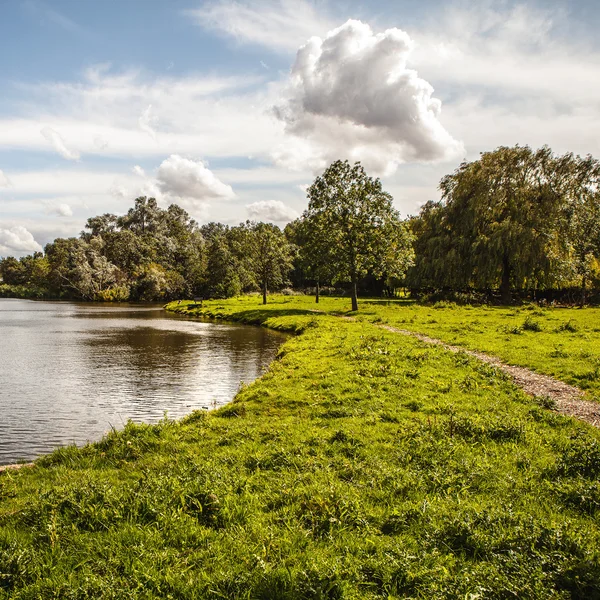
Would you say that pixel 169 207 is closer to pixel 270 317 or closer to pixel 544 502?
pixel 270 317

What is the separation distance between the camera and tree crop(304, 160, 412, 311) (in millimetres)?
48000

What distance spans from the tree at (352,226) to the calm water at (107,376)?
40.1 ft

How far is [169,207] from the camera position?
190625mm

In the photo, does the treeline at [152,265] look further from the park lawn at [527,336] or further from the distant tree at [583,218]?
the distant tree at [583,218]

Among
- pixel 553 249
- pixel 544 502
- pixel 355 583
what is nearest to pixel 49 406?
pixel 355 583

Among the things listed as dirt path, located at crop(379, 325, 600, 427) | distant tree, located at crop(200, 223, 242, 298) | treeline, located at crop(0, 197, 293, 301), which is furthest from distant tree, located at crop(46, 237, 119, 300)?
dirt path, located at crop(379, 325, 600, 427)

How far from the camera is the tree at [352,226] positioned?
1890 inches

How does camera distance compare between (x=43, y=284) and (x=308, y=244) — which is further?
(x=43, y=284)

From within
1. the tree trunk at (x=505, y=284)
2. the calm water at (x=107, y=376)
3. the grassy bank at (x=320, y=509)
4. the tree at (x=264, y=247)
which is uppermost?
the tree at (x=264, y=247)

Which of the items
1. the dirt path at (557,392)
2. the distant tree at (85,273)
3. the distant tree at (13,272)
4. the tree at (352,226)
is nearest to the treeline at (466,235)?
the tree at (352,226)

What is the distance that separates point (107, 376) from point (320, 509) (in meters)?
19.9

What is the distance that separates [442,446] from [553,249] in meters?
50.4

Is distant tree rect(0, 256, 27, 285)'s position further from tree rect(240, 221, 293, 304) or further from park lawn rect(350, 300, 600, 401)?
park lawn rect(350, 300, 600, 401)

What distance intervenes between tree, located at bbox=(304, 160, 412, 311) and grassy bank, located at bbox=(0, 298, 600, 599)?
116ft
